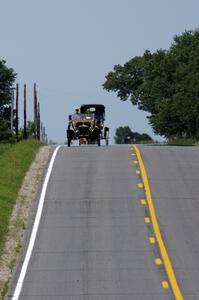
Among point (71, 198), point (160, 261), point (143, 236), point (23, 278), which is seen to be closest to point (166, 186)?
point (71, 198)

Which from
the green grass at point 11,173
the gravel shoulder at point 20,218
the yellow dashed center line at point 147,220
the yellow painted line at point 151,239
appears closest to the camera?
the gravel shoulder at point 20,218

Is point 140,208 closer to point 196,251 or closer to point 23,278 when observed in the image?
point 196,251

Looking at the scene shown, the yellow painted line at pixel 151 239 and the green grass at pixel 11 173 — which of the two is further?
the green grass at pixel 11 173

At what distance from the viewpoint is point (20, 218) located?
1389 inches

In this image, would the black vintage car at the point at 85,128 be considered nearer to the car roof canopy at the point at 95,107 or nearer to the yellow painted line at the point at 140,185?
the car roof canopy at the point at 95,107

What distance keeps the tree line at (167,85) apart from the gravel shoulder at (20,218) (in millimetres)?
60167

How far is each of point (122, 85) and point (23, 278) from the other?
11530 centimetres

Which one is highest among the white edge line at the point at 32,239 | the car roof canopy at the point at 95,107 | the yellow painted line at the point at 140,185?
the car roof canopy at the point at 95,107

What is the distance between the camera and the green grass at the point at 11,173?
35.2 m

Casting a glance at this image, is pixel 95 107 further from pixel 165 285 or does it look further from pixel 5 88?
pixel 5 88

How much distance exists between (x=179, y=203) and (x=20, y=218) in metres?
6.15

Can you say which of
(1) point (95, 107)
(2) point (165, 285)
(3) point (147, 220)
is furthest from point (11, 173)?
(1) point (95, 107)

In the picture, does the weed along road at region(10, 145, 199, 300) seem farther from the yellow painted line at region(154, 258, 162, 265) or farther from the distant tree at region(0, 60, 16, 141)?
the distant tree at region(0, 60, 16, 141)

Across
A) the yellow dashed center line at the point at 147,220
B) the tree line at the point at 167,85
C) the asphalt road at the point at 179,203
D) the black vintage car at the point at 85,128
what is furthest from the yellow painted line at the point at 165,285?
the tree line at the point at 167,85
